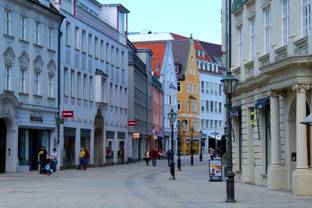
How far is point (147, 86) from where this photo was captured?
91.9 metres

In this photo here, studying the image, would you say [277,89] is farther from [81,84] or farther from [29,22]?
[81,84]

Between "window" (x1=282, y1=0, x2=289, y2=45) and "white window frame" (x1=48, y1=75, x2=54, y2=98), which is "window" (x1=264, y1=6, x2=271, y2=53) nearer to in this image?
"window" (x1=282, y1=0, x2=289, y2=45)

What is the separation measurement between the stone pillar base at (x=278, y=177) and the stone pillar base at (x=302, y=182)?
3626mm

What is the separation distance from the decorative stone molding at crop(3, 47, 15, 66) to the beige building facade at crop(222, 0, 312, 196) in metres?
14.4

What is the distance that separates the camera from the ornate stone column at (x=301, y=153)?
24.9 m

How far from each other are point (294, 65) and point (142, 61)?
209ft

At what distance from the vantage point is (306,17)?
25984 millimetres

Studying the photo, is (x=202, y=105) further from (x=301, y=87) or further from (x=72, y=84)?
(x=301, y=87)

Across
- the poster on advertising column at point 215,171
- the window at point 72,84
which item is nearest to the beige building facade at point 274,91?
the poster on advertising column at point 215,171

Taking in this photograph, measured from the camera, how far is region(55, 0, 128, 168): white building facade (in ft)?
177

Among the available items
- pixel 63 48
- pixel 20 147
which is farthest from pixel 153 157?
pixel 20 147

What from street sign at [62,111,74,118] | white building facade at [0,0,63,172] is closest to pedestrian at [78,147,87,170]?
white building facade at [0,0,63,172]

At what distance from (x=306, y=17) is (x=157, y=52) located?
302 feet

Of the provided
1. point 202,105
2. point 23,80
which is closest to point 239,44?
point 23,80
